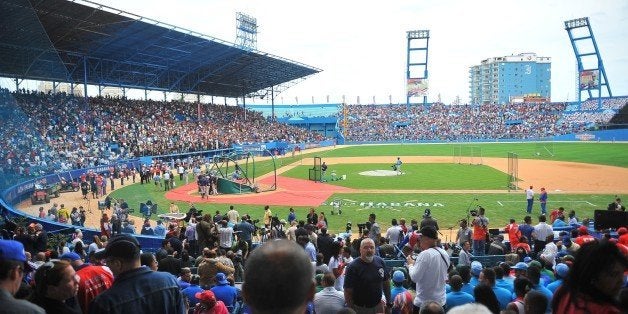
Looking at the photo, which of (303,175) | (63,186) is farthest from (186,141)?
(63,186)

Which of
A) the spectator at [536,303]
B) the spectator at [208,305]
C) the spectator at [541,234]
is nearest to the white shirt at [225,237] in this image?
the spectator at [208,305]

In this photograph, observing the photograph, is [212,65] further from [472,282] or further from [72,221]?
[472,282]

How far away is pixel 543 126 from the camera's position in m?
88.6

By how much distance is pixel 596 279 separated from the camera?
3.48m

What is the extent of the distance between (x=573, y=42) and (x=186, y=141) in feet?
260

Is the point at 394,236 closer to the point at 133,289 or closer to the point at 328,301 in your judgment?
the point at 328,301

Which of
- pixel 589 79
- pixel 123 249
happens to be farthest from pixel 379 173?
pixel 589 79

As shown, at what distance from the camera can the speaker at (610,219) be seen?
14.4 m

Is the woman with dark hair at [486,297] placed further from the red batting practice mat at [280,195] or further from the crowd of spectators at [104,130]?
the crowd of spectators at [104,130]

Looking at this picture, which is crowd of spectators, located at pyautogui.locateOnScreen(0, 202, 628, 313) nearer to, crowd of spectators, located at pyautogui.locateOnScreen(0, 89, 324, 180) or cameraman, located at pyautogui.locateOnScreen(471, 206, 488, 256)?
cameraman, located at pyautogui.locateOnScreen(471, 206, 488, 256)

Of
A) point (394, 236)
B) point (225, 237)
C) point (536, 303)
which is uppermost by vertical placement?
point (536, 303)

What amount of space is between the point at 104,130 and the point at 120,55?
8.08 m

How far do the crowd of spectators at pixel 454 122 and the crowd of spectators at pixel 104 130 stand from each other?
2408 centimetres

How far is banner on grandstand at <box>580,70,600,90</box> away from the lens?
3700 inches
